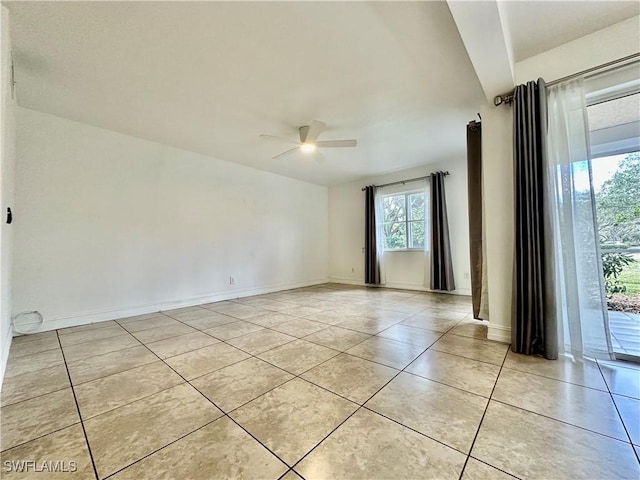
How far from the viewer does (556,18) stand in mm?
1772

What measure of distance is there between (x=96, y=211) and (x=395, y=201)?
5.08 meters

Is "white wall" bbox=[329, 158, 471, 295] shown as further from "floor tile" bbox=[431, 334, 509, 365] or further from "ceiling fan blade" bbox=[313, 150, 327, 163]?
"floor tile" bbox=[431, 334, 509, 365]

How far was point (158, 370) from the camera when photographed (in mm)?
1829

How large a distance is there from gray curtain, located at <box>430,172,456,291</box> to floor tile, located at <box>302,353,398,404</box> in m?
3.24

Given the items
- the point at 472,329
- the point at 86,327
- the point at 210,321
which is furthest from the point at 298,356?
the point at 86,327

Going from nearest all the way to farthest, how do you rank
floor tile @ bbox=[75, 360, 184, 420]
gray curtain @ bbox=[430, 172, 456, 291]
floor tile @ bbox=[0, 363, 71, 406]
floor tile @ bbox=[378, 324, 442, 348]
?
1. floor tile @ bbox=[75, 360, 184, 420]
2. floor tile @ bbox=[0, 363, 71, 406]
3. floor tile @ bbox=[378, 324, 442, 348]
4. gray curtain @ bbox=[430, 172, 456, 291]

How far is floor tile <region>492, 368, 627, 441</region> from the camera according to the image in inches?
47.5

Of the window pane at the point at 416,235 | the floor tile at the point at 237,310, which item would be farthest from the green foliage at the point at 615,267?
the floor tile at the point at 237,310

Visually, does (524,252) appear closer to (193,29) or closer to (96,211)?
(193,29)

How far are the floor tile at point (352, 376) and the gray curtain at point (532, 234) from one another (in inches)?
46.6

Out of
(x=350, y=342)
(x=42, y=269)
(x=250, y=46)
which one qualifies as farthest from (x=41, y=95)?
(x=350, y=342)

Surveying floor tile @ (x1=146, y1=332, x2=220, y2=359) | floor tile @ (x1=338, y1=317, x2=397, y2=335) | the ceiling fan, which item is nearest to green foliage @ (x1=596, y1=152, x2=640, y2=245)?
floor tile @ (x1=338, y1=317, x2=397, y2=335)

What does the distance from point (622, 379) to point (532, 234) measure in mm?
1030

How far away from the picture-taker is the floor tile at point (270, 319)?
296 cm
